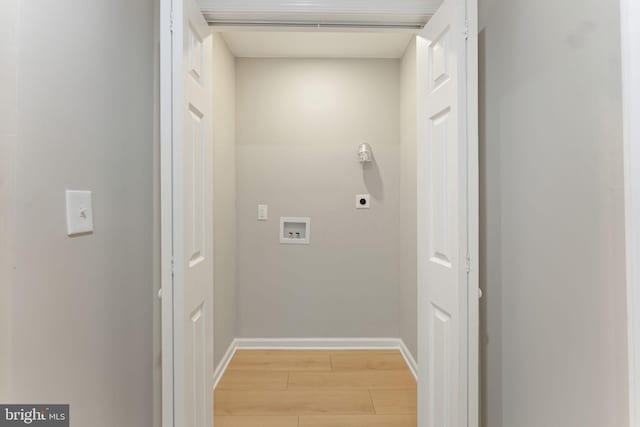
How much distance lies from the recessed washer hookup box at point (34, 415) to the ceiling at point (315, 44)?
2549 millimetres

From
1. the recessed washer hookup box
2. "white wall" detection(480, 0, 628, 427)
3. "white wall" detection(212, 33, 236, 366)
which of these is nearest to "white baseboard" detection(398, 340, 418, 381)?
"white wall" detection(480, 0, 628, 427)

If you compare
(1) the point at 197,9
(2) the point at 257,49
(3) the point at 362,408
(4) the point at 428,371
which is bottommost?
(3) the point at 362,408

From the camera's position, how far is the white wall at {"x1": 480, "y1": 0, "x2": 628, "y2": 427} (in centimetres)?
92

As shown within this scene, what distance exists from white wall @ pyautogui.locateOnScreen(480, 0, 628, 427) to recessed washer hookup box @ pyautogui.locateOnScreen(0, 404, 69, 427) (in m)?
1.39

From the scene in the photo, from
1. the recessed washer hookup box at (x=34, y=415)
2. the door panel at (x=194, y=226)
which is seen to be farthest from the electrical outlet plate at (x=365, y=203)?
the recessed washer hookup box at (x=34, y=415)

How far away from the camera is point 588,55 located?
0.98 m

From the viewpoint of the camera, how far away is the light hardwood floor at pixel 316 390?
221cm

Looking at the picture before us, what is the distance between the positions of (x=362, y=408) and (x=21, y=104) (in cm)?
227

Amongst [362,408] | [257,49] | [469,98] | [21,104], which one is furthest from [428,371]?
[257,49]

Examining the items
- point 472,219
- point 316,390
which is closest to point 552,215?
point 472,219

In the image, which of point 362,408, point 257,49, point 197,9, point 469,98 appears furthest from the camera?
point 257,49

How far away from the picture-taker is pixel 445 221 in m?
1.51

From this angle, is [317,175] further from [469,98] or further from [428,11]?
[469,98]

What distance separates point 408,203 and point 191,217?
196 centimetres
